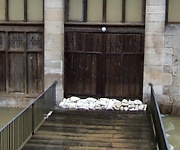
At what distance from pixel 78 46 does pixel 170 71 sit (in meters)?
2.51

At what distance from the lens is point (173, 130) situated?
9.09 metres

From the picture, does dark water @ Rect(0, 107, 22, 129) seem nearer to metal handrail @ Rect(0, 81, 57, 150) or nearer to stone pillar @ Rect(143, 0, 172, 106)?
metal handrail @ Rect(0, 81, 57, 150)

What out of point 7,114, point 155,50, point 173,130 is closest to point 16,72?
point 7,114

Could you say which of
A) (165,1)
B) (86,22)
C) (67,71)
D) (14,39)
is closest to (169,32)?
(165,1)

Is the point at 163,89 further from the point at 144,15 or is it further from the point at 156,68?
the point at 144,15

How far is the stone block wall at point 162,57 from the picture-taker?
10141 mm

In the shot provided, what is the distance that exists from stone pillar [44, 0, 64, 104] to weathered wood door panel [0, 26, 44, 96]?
11.0 inches

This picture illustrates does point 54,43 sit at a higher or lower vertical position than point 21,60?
higher

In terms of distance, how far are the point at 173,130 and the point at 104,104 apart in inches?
78.6

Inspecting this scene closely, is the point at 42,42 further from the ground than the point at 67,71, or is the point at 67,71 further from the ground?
the point at 42,42

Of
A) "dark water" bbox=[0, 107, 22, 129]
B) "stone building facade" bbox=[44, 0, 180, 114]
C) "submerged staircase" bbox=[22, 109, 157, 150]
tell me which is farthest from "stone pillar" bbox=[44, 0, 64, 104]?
"dark water" bbox=[0, 107, 22, 129]

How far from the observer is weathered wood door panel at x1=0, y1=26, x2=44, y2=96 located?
10.8 metres

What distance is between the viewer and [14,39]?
10.9 m

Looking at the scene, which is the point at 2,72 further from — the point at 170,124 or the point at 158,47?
the point at 170,124
